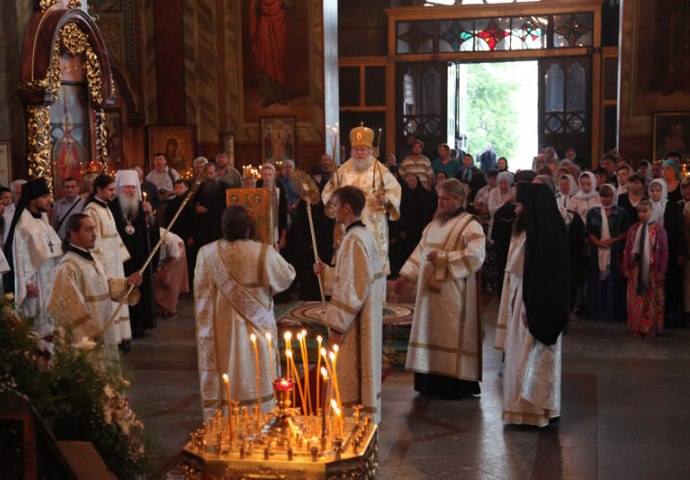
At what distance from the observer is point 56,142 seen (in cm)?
1081

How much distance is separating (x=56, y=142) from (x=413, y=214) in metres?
4.79

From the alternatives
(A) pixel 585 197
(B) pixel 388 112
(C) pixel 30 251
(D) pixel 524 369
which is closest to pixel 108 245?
(C) pixel 30 251

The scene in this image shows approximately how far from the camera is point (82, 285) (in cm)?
630

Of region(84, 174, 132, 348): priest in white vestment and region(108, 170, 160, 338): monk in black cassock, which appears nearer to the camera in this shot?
region(84, 174, 132, 348): priest in white vestment

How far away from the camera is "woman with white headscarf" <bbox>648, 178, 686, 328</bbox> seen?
978 cm

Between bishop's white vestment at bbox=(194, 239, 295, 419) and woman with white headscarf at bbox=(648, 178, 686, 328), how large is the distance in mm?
5479

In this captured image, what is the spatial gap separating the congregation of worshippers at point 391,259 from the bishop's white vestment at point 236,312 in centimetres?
1

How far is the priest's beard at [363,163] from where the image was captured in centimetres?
Result: 972

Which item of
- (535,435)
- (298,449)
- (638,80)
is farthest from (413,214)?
(298,449)

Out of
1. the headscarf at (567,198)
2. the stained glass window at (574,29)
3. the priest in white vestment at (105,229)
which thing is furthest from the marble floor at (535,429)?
the stained glass window at (574,29)

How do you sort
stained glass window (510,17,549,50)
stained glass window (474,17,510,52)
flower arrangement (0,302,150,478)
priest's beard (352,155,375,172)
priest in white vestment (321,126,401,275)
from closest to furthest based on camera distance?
flower arrangement (0,302,150,478) → priest in white vestment (321,126,401,275) → priest's beard (352,155,375,172) → stained glass window (510,17,549,50) → stained glass window (474,17,510,52)

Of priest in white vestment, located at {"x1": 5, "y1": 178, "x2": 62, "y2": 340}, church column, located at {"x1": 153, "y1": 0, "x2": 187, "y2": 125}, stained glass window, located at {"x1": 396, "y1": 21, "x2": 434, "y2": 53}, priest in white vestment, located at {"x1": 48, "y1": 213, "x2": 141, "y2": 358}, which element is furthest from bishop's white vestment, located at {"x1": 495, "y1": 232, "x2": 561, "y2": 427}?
stained glass window, located at {"x1": 396, "y1": 21, "x2": 434, "y2": 53}

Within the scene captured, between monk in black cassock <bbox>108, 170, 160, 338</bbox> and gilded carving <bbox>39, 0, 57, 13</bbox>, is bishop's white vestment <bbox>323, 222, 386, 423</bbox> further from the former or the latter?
gilded carving <bbox>39, 0, 57, 13</bbox>

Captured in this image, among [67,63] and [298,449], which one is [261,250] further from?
[67,63]
